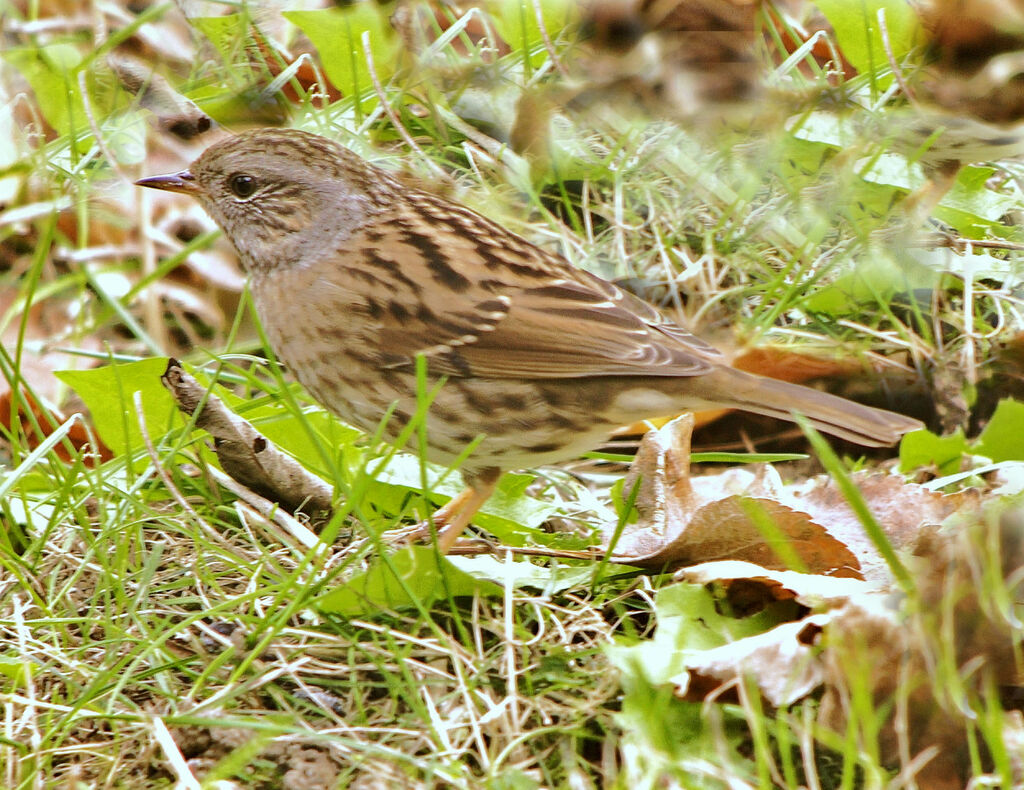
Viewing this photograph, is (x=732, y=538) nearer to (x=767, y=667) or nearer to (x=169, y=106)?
(x=767, y=667)

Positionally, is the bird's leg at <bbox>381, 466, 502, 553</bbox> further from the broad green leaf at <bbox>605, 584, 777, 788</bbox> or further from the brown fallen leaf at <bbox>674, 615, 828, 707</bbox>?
the brown fallen leaf at <bbox>674, 615, 828, 707</bbox>

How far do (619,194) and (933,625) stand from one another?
2.55 meters

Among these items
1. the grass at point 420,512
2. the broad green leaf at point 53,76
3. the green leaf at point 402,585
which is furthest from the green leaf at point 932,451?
the broad green leaf at point 53,76

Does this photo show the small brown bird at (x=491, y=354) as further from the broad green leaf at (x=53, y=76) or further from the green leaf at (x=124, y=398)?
the broad green leaf at (x=53, y=76)

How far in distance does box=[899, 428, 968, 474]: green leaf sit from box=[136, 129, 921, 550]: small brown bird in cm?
26

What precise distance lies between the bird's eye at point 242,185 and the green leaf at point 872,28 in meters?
2.12

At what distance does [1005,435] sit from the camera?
125 inches

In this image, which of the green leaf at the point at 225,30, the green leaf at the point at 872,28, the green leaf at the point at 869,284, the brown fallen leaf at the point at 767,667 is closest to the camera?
the brown fallen leaf at the point at 767,667

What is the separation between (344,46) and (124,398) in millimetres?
2059

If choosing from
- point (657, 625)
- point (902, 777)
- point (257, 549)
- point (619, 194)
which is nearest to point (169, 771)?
point (257, 549)

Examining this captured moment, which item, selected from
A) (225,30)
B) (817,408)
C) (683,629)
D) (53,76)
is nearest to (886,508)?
(817,408)

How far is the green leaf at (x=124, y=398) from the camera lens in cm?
302

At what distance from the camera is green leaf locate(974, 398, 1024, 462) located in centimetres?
316

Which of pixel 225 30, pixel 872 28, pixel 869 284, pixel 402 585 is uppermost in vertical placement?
pixel 225 30
